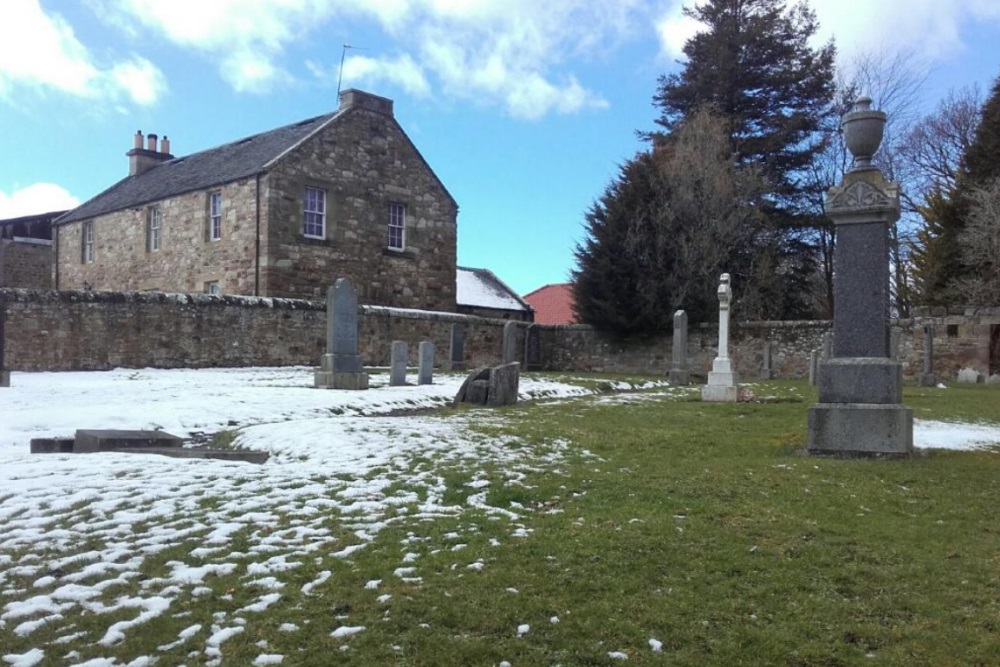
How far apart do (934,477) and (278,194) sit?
2286 cm

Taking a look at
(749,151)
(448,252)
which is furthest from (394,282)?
(749,151)

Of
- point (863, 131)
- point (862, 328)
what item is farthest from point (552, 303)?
point (862, 328)

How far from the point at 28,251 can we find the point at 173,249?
1314cm

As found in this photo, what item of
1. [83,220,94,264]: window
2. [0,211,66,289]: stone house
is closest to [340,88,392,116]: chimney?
[83,220,94,264]: window

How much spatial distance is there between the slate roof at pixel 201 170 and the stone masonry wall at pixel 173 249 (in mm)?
411

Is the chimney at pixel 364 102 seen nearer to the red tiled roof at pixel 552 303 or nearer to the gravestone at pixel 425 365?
the gravestone at pixel 425 365

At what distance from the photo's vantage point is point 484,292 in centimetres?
3869

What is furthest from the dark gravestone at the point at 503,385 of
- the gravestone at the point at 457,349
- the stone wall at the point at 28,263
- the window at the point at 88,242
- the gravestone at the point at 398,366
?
the stone wall at the point at 28,263

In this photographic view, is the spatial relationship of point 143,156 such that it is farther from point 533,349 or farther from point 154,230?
point 533,349

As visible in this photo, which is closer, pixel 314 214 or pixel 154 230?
pixel 314 214

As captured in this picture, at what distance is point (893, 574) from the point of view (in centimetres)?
426

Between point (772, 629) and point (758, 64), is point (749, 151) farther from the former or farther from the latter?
point (772, 629)

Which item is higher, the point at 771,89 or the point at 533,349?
the point at 771,89

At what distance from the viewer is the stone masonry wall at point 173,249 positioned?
26.2m
